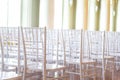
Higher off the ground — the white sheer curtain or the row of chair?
the white sheer curtain

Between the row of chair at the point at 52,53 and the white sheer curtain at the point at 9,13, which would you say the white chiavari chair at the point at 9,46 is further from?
the white sheer curtain at the point at 9,13

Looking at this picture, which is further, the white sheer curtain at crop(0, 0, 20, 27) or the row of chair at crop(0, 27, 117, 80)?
the white sheer curtain at crop(0, 0, 20, 27)

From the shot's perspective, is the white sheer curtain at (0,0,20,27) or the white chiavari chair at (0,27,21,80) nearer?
the white chiavari chair at (0,27,21,80)

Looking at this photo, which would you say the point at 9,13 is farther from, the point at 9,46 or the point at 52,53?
the point at 9,46

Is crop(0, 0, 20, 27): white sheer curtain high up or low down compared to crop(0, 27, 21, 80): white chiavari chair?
up

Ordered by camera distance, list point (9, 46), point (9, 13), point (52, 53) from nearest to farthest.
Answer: point (9, 46) < point (52, 53) < point (9, 13)

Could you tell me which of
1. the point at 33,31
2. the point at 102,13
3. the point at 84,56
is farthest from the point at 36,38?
the point at 102,13

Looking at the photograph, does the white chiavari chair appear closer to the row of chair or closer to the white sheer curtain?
the row of chair

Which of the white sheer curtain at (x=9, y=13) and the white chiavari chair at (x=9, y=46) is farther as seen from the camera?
the white sheer curtain at (x=9, y=13)

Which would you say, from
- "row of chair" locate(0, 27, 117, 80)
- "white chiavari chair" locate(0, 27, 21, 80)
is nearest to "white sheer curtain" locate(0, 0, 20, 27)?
"row of chair" locate(0, 27, 117, 80)

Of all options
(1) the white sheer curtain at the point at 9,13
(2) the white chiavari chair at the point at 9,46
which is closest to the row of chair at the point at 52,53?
(2) the white chiavari chair at the point at 9,46

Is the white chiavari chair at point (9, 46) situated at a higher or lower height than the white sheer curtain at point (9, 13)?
lower

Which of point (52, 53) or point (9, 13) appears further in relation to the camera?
point (9, 13)

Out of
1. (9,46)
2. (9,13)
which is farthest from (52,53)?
(9,13)
